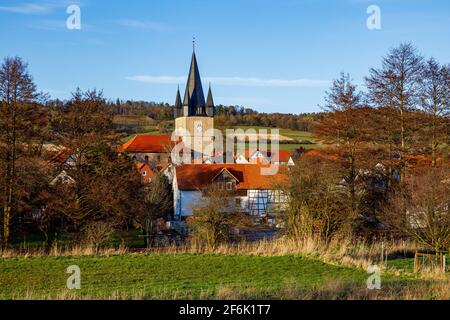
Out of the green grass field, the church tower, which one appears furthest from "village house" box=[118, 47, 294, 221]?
the green grass field

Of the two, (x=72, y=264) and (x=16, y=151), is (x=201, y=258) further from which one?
A: (x=16, y=151)

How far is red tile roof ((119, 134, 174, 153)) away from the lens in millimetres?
89312

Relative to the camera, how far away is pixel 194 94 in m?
82.1

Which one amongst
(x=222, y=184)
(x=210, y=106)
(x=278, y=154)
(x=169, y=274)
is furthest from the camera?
(x=210, y=106)

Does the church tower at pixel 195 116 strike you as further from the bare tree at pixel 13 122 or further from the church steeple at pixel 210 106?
the bare tree at pixel 13 122

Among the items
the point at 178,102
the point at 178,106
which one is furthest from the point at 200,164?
the point at 178,102

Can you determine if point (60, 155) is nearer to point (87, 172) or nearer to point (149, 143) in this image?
point (87, 172)

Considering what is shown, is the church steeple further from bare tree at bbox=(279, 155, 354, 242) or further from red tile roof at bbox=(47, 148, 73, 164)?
bare tree at bbox=(279, 155, 354, 242)

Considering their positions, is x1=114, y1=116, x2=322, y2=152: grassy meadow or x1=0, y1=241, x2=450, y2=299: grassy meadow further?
x1=114, y1=116, x2=322, y2=152: grassy meadow

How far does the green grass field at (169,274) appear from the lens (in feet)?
37.3

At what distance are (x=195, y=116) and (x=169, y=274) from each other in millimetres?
69669

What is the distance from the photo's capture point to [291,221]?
19938 millimetres

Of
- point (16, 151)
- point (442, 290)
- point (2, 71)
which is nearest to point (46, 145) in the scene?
point (16, 151)
